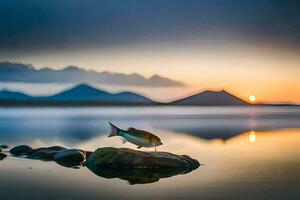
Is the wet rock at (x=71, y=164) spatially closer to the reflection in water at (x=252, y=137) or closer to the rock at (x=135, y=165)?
the rock at (x=135, y=165)

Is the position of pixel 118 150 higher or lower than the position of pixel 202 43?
lower

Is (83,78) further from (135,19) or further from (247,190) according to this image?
(247,190)

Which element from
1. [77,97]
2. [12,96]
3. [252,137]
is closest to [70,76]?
[77,97]

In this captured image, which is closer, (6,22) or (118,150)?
(118,150)

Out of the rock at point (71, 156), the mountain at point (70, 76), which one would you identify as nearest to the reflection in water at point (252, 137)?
the mountain at point (70, 76)

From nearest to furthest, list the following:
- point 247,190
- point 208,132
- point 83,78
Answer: point 247,190 → point 83,78 → point 208,132

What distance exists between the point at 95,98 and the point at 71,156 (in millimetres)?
469

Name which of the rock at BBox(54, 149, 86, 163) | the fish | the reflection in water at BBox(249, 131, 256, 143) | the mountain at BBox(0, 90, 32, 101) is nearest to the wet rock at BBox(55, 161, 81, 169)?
the rock at BBox(54, 149, 86, 163)

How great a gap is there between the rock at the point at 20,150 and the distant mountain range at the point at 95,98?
0.34m

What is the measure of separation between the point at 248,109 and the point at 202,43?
2.50 feet

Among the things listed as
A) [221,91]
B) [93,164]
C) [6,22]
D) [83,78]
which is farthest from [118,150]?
[6,22]

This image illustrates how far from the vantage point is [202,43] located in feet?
11.2

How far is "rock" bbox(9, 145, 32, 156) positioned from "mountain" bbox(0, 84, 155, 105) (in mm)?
348

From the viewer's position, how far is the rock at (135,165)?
2.89m
